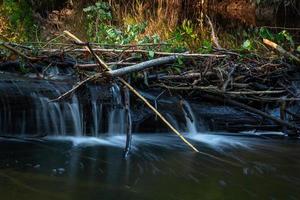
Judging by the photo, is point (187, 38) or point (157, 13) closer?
point (187, 38)

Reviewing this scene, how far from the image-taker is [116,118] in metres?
5.93

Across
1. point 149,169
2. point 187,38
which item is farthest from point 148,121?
point 187,38

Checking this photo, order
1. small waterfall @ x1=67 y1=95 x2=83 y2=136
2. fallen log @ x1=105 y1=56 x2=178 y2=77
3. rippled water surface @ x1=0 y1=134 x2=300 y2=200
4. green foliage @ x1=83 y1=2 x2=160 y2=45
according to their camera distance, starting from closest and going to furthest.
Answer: rippled water surface @ x1=0 y1=134 x2=300 y2=200
fallen log @ x1=105 y1=56 x2=178 y2=77
small waterfall @ x1=67 y1=95 x2=83 y2=136
green foliage @ x1=83 y1=2 x2=160 y2=45

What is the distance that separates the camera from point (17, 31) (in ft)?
30.4

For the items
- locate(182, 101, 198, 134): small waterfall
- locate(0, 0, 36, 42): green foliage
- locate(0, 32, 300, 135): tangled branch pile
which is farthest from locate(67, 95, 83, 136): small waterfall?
locate(0, 0, 36, 42): green foliage

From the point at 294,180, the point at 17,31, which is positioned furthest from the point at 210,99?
the point at 17,31

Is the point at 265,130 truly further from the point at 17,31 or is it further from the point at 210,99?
the point at 17,31

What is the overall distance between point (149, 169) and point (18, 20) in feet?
19.5

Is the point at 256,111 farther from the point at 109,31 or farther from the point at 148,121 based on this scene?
the point at 109,31

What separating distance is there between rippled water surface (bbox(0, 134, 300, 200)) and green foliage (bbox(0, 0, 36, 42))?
421 cm

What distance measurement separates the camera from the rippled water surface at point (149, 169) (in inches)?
142

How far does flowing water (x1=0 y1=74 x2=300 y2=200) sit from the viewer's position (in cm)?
367

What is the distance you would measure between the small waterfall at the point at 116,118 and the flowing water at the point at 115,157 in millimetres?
11

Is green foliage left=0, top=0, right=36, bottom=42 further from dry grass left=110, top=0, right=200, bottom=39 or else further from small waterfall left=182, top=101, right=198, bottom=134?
small waterfall left=182, top=101, right=198, bottom=134
